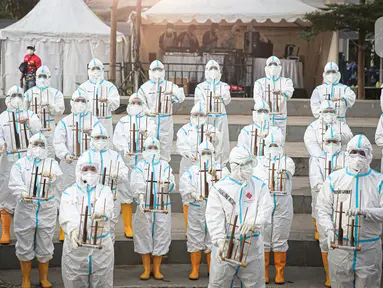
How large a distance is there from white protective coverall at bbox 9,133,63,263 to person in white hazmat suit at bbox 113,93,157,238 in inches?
60.2

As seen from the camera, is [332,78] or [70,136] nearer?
[70,136]

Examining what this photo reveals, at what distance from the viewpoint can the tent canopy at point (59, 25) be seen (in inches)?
870

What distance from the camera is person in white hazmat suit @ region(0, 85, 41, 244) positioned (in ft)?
41.2

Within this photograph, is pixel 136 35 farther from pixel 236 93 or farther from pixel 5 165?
pixel 5 165

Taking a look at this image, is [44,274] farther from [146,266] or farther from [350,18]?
[350,18]

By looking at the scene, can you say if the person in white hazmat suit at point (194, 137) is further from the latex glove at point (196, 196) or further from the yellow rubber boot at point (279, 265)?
the yellow rubber boot at point (279, 265)

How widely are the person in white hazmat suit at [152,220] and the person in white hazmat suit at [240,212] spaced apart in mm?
2738

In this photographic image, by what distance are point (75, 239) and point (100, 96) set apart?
17.3 ft

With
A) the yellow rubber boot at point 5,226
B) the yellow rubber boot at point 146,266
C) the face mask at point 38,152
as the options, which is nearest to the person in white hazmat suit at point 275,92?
the yellow rubber boot at point 146,266

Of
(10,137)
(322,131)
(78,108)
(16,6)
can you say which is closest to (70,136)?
(78,108)

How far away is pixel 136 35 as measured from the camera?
20953 millimetres

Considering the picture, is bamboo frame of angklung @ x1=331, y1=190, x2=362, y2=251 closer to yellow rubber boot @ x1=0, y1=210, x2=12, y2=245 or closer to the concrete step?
the concrete step

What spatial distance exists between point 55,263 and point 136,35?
32.8ft

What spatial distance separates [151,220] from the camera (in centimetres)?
1154
